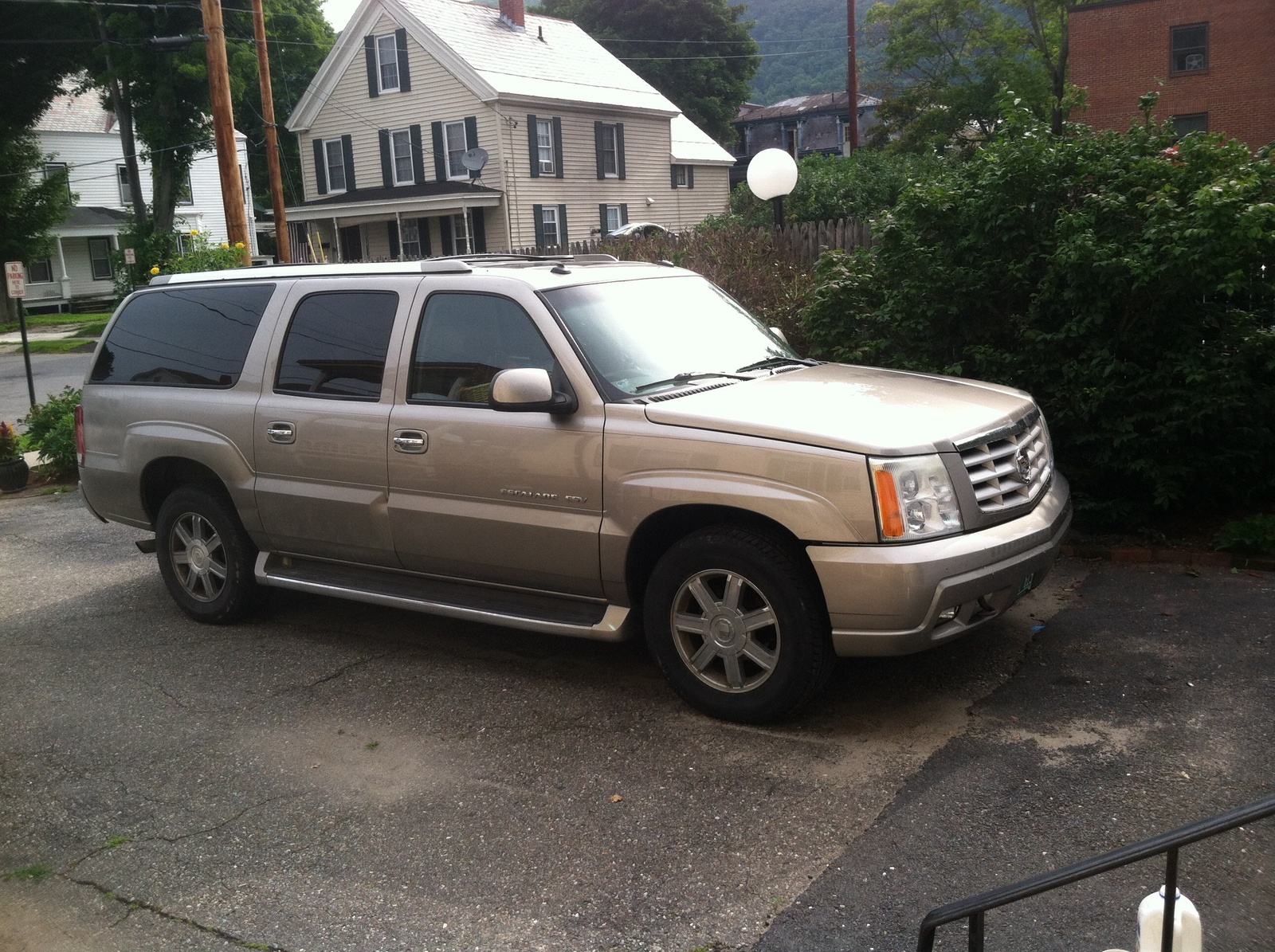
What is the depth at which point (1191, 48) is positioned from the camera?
34.7 metres

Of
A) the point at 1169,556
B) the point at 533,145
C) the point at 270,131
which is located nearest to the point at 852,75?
the point at 533,145

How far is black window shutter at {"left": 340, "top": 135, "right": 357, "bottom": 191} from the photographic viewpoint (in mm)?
39438

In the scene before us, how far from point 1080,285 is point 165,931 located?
572 centimetres

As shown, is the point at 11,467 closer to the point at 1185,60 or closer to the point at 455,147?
the point at 455,147

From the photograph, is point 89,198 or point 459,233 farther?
point 89,198

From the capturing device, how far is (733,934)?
3420 millimetres

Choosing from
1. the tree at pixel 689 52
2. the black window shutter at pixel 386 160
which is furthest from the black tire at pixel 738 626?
the tree at pixel 689 52

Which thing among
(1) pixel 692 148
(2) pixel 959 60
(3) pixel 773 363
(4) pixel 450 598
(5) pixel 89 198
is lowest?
(4) pixel 450 598

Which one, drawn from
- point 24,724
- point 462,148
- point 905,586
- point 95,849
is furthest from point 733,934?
point 462,148

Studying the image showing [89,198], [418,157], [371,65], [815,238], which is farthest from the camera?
[89,198]

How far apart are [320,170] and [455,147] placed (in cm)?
647

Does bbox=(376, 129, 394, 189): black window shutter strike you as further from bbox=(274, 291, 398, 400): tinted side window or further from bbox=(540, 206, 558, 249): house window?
bbox=(274, 291, 398, 400): tinted side window

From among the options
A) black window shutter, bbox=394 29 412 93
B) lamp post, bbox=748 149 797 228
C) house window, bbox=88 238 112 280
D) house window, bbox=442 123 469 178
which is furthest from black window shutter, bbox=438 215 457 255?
lamp post, bbox=748 149 797 228

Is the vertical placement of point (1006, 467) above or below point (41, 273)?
below
